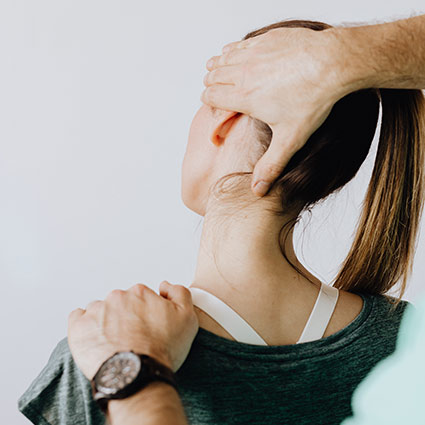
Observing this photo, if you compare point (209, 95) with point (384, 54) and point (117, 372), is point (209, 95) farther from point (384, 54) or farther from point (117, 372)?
point (117, 372)

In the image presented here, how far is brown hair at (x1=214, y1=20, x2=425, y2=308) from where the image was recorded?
1056 mm

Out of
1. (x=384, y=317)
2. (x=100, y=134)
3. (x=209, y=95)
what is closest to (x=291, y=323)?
(x=384, y=317)

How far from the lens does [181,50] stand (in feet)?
7.43

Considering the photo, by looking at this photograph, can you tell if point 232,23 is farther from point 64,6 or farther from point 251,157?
point 251,157

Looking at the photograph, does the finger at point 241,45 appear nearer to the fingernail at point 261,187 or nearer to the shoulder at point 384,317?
the fingernail at point 261,187

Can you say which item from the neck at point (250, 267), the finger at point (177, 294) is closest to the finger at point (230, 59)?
the neck at point (250, 267)

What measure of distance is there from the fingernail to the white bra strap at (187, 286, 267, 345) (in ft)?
0.65

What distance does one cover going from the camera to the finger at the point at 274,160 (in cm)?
99

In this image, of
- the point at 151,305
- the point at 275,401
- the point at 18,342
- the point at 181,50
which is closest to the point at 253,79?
the point at 151,305

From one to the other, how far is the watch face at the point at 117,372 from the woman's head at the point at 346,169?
398mm

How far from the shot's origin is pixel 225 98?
1036 mm

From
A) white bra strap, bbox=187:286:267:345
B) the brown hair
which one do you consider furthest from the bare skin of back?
the brown hair

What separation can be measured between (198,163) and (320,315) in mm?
367

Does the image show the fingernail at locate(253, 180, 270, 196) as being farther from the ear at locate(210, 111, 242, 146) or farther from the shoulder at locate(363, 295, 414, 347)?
the shoulder at locate(363, 295, 414, 347)
